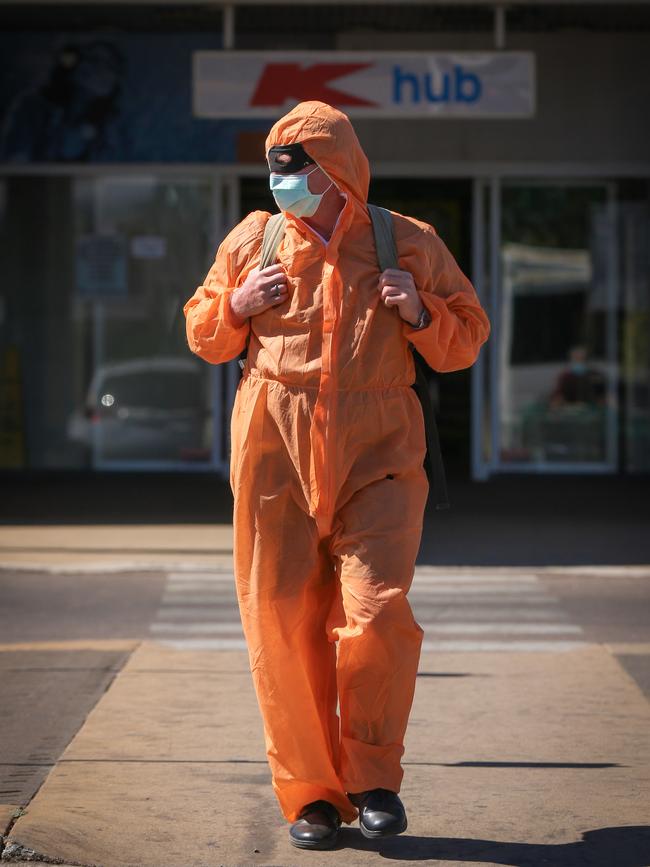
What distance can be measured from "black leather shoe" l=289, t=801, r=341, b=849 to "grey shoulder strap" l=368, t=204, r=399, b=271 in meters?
1.49

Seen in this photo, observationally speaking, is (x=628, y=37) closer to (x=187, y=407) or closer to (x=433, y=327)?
(x=187, y=407)

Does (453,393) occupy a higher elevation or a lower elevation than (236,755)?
higher

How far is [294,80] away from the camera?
12305 millimetres

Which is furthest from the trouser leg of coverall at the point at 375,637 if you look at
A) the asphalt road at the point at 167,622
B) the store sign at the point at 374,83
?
the store sign at the point at 374,83

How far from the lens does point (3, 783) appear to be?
16.7 feet

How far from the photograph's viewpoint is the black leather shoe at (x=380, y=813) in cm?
422

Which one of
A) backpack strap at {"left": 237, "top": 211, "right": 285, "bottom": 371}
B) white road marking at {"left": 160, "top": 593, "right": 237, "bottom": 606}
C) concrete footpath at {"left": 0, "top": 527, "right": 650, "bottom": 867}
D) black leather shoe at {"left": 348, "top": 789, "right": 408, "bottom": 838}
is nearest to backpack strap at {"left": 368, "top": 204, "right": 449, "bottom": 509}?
backpack strap at {"left": 237, "top": 211, "right": 285, "bottom": 371}

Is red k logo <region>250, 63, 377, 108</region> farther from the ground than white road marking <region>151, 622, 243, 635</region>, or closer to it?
farther from the ground

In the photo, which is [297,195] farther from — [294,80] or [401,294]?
[294,80]

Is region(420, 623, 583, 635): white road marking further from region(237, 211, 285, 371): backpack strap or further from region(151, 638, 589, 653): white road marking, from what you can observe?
region(237, 211, 285, 371): backpack strap

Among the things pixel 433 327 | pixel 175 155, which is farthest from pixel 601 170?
pixel 433 327

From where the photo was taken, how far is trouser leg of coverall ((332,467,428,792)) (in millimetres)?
4254

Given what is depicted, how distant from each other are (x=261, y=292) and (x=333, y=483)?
0.55 m

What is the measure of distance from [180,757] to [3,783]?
0.64m
